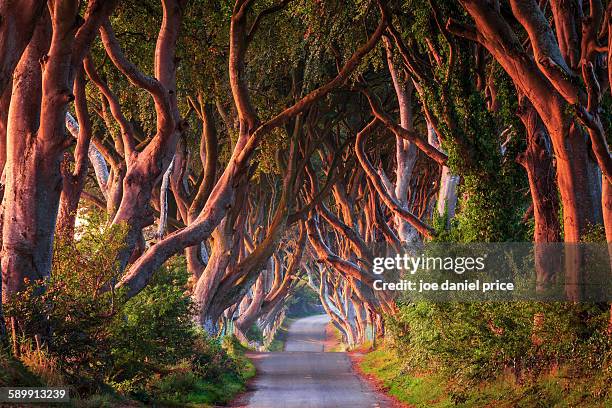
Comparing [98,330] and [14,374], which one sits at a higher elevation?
[98,330]

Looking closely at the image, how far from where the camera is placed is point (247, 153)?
17578 millimetres

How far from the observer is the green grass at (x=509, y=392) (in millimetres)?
11219

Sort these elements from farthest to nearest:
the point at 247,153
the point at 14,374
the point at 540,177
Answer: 1. the point at 247,153
2. the point at 540,177
3. the point at 14,374

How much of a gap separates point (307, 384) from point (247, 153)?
666 centimetres

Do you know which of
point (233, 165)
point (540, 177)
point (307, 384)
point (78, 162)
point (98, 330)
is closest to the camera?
point (98, 330)

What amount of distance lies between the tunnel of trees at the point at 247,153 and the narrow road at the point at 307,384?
1.45 metres

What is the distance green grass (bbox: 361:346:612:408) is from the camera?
11.2 metres

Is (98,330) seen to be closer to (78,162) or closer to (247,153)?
(78,162)

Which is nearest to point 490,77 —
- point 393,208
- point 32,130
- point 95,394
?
point 393,208

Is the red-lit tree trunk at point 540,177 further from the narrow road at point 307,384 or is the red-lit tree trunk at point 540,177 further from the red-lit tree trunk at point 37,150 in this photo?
the red-lit tree trunk at point 37,150

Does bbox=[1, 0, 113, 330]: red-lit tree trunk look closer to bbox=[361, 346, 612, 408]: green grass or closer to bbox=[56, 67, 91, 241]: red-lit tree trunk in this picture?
bbox=[56, 67, 91, 241]: red-lit tree trunk

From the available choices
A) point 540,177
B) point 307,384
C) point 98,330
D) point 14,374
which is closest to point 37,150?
point 98,330

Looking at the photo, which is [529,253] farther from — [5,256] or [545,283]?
[5,256]

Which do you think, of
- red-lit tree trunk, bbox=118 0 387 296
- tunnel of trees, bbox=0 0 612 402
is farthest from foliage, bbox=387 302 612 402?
red-lit tree trunk, bbox=118 0 387 296
